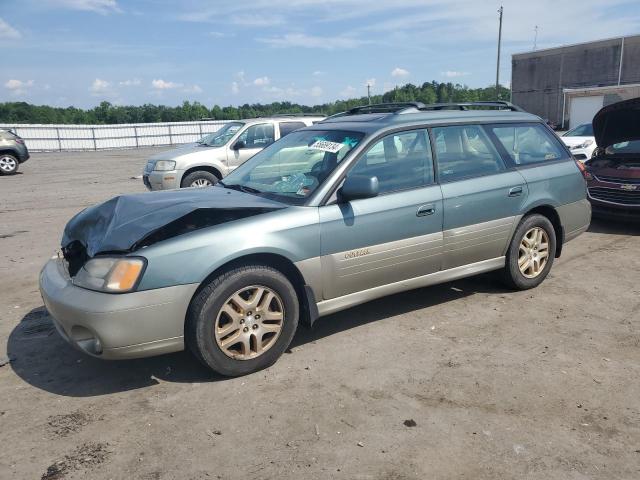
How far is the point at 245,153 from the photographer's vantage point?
1093 centimetres

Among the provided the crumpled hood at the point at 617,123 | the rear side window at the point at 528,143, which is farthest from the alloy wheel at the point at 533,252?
the crumpled hood at the point at 617,123

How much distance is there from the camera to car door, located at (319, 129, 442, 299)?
397 cm

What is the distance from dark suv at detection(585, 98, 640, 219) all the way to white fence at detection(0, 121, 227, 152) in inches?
1345

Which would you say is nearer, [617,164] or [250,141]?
[617,164]

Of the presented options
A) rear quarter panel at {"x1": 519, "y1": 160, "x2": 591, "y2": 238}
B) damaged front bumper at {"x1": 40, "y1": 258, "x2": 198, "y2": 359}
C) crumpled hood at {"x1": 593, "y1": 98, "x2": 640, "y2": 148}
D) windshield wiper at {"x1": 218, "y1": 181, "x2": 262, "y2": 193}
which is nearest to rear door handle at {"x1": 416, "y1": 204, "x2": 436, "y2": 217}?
rear quarter panel at {"x1": 519, "y1": 160, "x2": 591, "y2": 238}

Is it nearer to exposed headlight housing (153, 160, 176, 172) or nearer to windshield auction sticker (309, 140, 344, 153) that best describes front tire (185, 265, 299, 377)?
windshield auction sticker (309, 140, 344, 153)

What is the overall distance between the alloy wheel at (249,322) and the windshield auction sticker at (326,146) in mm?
1310

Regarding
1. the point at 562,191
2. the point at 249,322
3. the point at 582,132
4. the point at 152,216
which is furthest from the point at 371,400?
the point at 582,132

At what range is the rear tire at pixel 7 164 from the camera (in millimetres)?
17906

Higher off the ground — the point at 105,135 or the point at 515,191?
the point at 105,135

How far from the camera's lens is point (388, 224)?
4164 mm

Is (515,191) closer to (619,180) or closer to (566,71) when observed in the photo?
(619,180)

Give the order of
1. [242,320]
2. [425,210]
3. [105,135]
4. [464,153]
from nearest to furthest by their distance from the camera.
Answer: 1. [242,320]
2. [425,210]
3. [464,153]
4. [105,135]

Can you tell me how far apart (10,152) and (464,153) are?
58.0 feet
